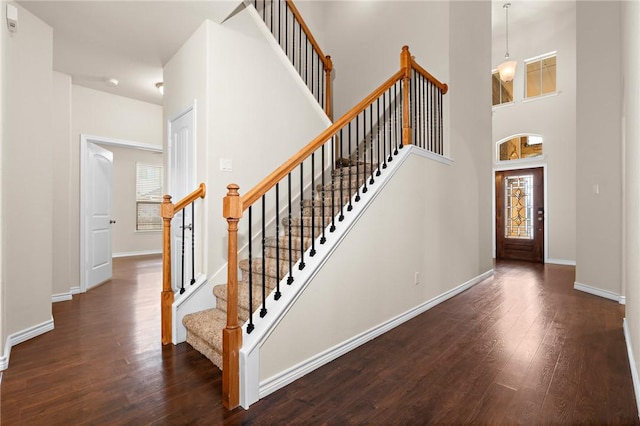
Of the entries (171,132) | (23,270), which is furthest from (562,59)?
(23,270)

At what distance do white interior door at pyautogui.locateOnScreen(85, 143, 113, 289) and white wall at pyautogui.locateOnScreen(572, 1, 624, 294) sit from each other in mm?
6870

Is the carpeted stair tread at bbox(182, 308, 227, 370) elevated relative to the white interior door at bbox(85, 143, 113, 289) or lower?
lower

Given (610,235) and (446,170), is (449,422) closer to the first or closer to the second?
(446,170)

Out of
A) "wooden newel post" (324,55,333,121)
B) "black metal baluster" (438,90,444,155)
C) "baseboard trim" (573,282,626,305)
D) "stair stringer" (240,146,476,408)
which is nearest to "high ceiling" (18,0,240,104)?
"wooden newel post" (324,55,333,121)

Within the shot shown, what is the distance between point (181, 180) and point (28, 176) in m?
1.25

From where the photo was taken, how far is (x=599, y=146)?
4.11 meters

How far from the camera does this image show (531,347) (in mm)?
2592

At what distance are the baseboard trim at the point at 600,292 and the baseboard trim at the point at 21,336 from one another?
235 inches

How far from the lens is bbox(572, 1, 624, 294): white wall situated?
394cm

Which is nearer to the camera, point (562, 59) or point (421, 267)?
point (421, 267)

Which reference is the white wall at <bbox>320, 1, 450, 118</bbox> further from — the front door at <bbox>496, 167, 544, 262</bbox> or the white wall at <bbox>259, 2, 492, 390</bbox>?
the front door at <bbox>496, 167, 544, 262</bbox>

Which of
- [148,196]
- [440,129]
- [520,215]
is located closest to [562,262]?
[520,215]

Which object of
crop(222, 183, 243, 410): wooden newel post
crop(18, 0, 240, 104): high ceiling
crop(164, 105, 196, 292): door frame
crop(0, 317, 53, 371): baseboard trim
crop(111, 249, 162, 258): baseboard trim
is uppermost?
crop(18, 0, 240, 104): high ceiling

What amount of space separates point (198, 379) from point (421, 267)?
7.79ft
